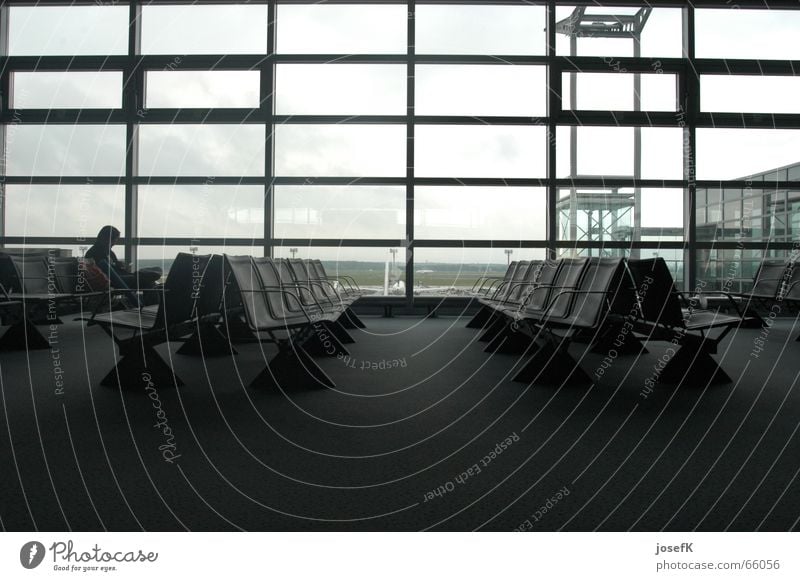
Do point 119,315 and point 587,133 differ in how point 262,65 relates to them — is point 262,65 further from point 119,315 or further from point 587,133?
point 119,315

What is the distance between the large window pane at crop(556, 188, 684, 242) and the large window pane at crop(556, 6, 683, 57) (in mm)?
2037

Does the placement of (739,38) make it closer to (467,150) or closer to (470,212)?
(467,150)

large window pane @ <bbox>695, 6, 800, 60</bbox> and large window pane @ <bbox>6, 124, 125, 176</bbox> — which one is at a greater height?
large window pane @ <bbox>695, 6, 800, 60</bbox>

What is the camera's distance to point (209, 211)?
841 centimetres

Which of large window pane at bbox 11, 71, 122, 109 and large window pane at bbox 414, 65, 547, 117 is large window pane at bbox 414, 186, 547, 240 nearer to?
large window pane at bbox 414, 65, 547, 117

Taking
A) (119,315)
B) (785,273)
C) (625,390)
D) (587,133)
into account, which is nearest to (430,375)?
(625,390)

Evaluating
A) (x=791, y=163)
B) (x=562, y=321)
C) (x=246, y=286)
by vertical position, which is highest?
(x=791, y=163)

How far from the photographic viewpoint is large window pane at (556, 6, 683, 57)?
8.41 metres

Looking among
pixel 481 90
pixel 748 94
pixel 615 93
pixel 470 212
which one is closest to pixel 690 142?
pixel 748 94

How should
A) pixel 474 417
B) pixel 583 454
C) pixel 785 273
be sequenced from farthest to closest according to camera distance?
pixel 785 273
pixel 474 417
pixel 583 454

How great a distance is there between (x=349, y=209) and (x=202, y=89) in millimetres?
3016

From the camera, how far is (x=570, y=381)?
11.2 ft

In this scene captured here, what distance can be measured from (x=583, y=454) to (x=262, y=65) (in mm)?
8001

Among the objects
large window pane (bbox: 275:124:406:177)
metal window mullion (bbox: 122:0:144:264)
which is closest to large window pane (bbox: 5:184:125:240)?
metal window mullion (bbox: 122:0:144:264)
